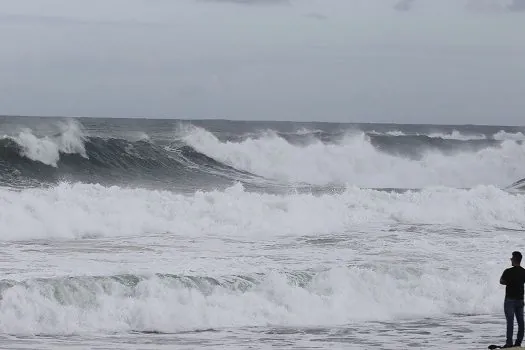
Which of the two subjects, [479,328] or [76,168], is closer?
[479,328]

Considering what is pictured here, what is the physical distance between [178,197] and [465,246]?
710 cm

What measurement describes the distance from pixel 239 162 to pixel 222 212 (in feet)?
74.5

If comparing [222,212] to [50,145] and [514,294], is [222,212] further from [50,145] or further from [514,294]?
[50,145]

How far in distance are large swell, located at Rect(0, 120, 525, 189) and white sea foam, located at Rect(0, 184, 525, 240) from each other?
794 centimetres

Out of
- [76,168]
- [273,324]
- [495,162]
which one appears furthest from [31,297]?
[495,162]

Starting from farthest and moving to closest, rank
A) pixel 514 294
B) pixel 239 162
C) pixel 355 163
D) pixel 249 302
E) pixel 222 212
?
pixel 355 163 → pixel 239 162 → pixel 222 212 → pixel 249 302 → pixel 514 294

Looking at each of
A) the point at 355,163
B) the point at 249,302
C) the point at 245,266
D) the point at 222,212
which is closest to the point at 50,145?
the point at 222,212

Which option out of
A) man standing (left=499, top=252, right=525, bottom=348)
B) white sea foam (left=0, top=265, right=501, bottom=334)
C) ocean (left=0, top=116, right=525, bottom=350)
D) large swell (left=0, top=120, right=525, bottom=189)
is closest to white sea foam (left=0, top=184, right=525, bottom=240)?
ocean (left=0, top=116, right=525, bottom=350)

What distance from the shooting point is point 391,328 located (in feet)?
45.2

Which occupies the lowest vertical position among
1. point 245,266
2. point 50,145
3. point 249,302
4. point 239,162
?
point 249,302

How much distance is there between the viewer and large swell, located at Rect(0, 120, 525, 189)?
33.7 metres

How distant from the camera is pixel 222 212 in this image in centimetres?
2231

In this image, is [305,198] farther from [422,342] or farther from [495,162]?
[495,162]

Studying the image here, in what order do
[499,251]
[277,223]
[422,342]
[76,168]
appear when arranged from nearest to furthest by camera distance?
[422,342]
[499,251]
[277,223]
[76,168]
